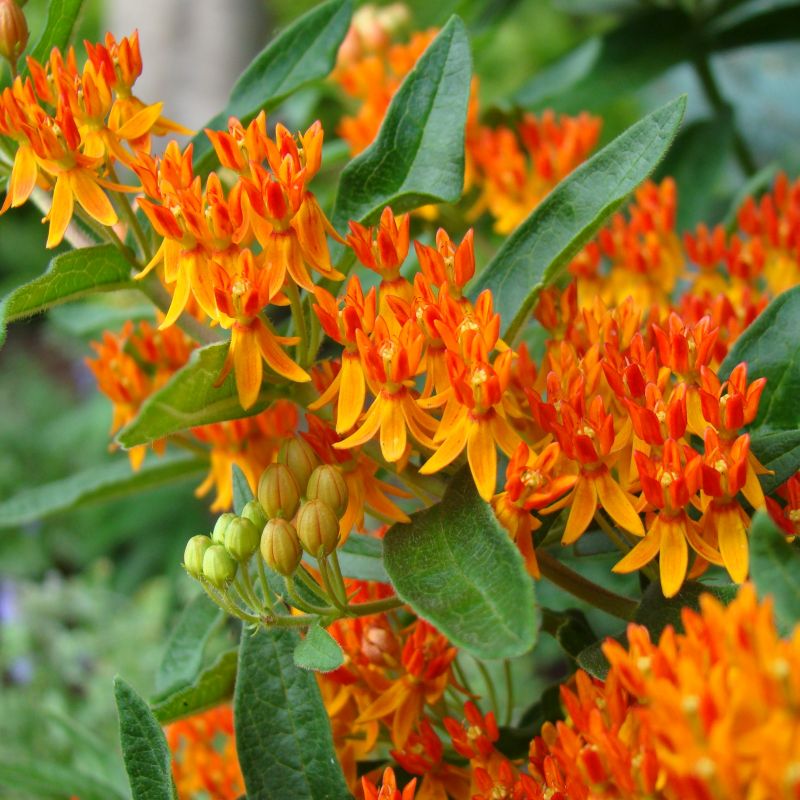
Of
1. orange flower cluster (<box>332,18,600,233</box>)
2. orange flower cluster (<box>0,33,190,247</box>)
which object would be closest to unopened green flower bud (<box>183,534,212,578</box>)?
orange flower cluster (<box>0,33,190,247</box>)

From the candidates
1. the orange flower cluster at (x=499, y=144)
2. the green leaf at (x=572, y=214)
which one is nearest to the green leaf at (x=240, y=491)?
the green leaf at (x=572, y=214)

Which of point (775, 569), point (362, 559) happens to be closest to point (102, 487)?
point (362, 559)

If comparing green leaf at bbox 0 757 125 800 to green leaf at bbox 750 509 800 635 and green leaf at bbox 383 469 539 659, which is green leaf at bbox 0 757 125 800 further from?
green leaf at bbox 750 509 800 635

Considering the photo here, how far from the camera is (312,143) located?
1171 mm

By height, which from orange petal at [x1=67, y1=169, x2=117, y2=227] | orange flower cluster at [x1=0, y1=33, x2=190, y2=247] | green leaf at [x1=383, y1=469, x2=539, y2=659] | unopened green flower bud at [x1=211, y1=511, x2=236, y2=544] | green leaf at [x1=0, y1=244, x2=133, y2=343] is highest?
orange flower cluster at [x1=0, y1=33, x2=190, y2=247]

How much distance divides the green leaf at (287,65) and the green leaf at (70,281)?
255mm

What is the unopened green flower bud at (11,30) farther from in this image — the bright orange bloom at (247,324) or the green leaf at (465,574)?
the green leaf at (465,574)

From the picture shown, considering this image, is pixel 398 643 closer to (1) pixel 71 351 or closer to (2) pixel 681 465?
(2) pixel 681 465

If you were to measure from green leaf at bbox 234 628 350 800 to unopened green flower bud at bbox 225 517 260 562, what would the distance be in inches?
4.7

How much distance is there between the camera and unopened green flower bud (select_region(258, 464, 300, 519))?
3.67 feet

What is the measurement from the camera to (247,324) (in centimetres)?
110

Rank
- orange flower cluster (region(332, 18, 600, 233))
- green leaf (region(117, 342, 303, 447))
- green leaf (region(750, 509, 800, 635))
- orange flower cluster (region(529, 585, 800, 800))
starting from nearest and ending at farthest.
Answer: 1. orange flower cluster (region(529, 585, 800, 800))
2. green leaf (region(750, 509, 800, 635))
3. green leaf (region(117, 342, 303, 447))
4. orange flower cluster (region(332, 18, 600, 233))

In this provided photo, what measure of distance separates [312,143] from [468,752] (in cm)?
66

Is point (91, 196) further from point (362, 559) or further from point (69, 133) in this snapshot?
point (362, 559)
